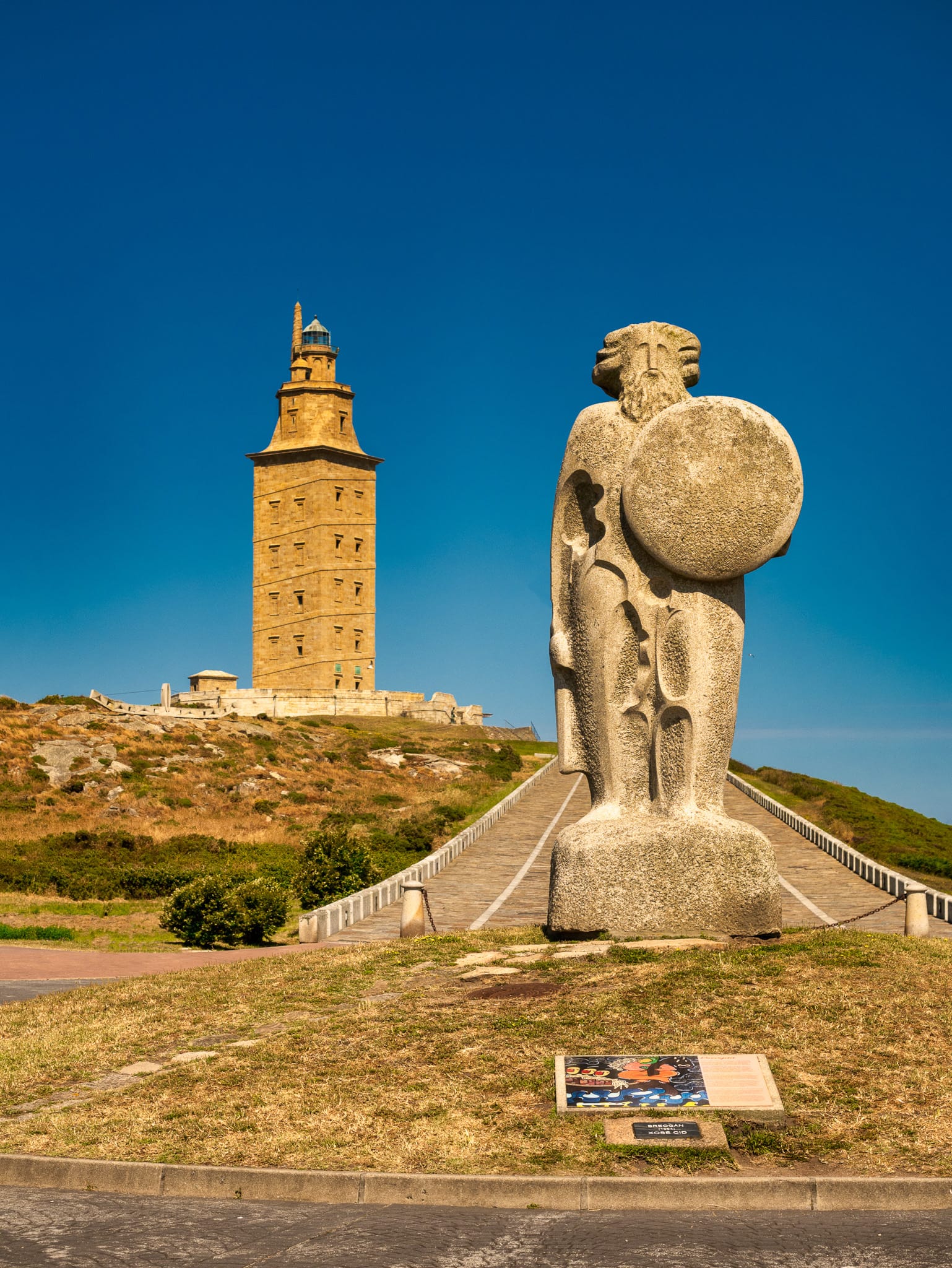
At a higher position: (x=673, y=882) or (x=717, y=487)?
(x=717, y=487)

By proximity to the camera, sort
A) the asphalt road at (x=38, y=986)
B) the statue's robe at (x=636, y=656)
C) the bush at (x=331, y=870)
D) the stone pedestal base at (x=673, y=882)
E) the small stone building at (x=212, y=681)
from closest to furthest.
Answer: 1. the stone pedestal base at (x=673, y=882)
2. the statue's robe at (x=636, y=656)
3. the asphalt road at (x=38, y=986)
4. the bush at (x=331, y=870)
5. the small stone building at (x=212, y=681)

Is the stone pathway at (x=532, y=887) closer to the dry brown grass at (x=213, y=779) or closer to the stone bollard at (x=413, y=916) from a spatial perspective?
the stone bollard at (x=413, y=916)

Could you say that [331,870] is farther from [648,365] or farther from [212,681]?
[212,681]

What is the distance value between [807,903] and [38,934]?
1056cm

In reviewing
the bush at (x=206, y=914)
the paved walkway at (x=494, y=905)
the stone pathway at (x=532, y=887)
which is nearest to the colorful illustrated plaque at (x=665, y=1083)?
the paved walkway at (x=494, y=905)

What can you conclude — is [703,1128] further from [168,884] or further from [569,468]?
[168,884]

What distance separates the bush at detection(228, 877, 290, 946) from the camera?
17.9m

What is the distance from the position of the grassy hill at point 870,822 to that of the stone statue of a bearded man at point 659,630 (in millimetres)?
16808

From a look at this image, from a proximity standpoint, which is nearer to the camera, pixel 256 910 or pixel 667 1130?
pixel 667 1130

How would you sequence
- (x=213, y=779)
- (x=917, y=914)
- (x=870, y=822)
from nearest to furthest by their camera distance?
(x=917, y=914) < (x=870, y=822) < (x=213, y=779)

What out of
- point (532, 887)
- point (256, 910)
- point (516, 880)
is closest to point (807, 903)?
point (532, 887)

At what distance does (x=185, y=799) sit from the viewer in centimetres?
3969

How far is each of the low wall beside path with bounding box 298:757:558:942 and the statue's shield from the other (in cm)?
744

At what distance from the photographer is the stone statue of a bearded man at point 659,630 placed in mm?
11219
